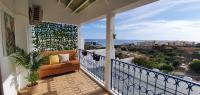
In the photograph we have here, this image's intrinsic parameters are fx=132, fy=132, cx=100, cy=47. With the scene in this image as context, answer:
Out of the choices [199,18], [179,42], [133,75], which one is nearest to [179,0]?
[199,18]

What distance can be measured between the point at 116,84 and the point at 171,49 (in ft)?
5.77

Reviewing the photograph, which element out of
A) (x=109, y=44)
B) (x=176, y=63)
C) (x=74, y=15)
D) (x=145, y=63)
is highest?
(x=74, y=15)

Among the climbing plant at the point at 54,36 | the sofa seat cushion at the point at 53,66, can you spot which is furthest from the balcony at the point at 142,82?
the climbing plant at the point at 54,36

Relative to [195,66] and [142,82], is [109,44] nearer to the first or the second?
[142,82]

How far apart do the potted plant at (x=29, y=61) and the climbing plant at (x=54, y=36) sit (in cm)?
193

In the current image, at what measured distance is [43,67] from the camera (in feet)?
14.1

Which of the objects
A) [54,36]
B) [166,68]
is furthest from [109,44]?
[54,36]

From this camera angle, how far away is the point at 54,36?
5.89 m

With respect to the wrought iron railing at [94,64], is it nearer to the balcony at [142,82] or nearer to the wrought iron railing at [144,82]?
the balcony at [142,82]

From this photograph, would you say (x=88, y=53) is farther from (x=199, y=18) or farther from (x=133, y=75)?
(x=199, y=18)

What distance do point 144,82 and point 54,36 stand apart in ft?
15.0

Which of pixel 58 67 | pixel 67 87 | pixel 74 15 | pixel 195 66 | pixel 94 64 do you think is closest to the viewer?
pixel 195 66

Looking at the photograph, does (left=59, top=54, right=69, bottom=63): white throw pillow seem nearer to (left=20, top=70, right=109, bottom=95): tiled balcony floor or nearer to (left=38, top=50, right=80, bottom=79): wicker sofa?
(left=38, top=50, right=80, bottom=79): wicker sofa

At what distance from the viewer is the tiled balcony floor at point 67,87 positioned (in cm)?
331
